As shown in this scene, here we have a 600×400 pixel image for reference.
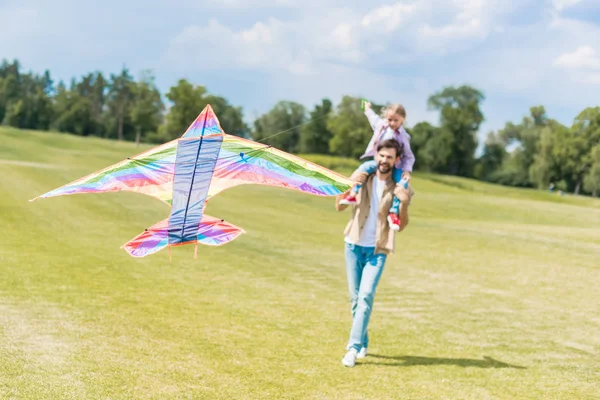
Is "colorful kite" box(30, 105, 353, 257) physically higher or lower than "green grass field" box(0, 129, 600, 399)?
higher

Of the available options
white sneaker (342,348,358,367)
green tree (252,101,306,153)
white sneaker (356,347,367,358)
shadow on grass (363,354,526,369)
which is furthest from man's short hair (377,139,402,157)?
green tree (252,101,306,153)

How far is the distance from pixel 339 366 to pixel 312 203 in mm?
23224

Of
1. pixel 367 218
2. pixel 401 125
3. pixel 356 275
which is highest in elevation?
pixel 401 125

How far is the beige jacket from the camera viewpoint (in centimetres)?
616

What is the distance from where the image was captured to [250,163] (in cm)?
579

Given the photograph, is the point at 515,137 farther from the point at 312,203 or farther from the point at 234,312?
the point at 234,312

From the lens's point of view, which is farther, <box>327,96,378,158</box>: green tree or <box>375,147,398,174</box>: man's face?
<box>327,96,378,158</box>: green tree

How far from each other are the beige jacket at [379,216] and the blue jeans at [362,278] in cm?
13

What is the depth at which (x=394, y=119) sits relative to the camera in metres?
5.95

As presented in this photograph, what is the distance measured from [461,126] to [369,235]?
96641mm

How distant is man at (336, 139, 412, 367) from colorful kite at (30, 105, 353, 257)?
59cm

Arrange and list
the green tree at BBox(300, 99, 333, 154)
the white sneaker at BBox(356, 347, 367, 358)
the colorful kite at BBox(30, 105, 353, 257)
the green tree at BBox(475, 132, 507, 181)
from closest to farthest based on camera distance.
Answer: the colorful kite at BBox(30, 105, 353, 257) → the white sneaker at BBox(356, 347, 367, 358) → the green tree at BBox(300, 99, 333, 154) → the green tree at BBox(475, 132, 507, 181)

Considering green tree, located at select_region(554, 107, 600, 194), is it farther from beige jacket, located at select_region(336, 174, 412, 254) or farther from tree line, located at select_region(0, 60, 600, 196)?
beige jacket, located at select_region(336, 174, 412, 254)

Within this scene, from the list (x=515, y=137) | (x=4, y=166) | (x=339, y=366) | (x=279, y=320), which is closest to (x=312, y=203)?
(x=4, y=166)
